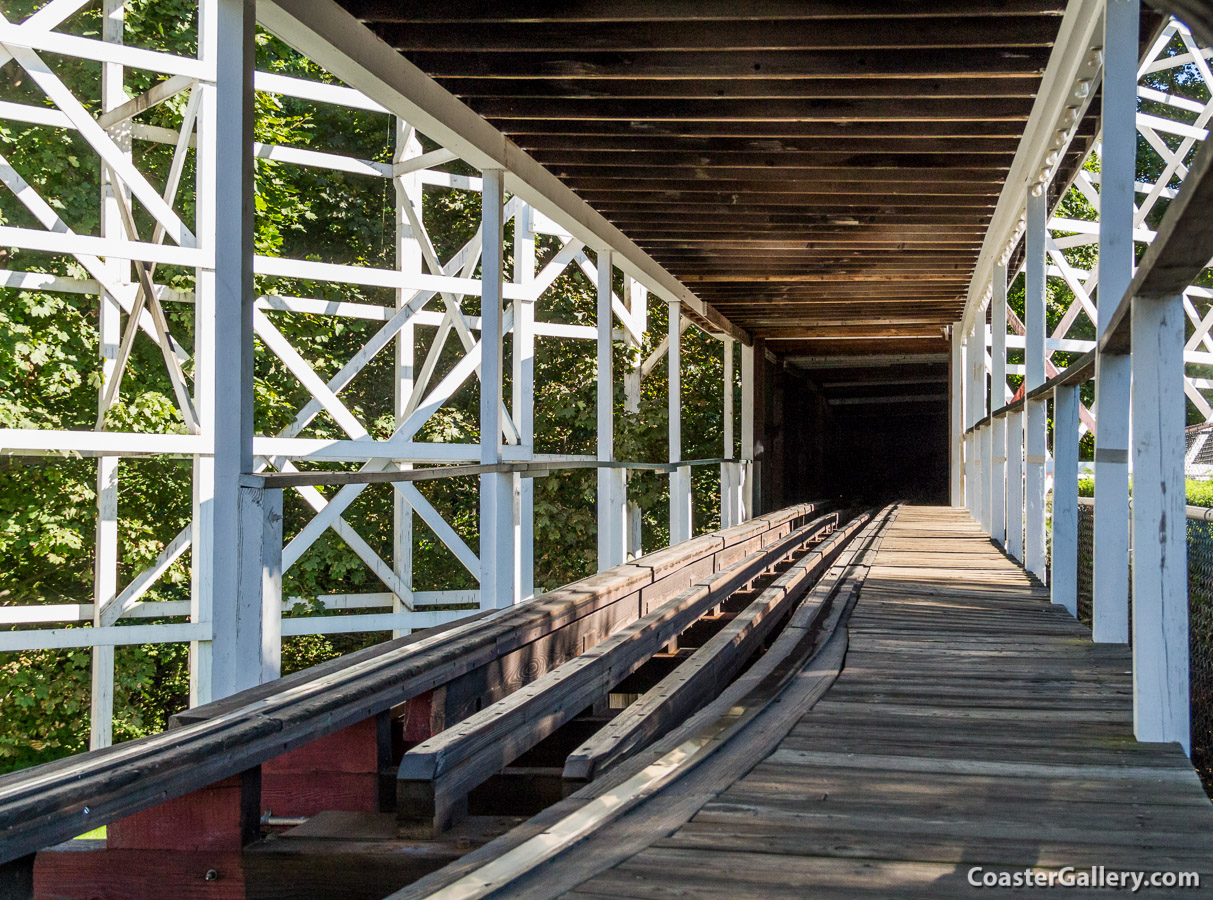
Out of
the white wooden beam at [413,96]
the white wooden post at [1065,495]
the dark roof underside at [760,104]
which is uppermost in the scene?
the dark roof underside at [760,104]

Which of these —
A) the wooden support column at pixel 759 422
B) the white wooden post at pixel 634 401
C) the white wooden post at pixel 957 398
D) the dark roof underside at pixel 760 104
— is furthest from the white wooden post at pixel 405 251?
the white wooden post at pixel 957 398

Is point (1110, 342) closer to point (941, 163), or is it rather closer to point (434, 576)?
point (941, 163)

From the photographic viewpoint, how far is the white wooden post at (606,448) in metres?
7.89

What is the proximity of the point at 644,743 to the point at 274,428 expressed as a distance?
13622 mm

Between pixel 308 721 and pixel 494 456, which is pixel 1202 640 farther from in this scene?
pixel 308 721

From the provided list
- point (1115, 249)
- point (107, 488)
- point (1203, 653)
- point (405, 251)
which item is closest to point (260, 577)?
point (1115, 249)

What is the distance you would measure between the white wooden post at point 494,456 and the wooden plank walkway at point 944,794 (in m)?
2.20

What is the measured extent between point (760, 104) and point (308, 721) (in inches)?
162

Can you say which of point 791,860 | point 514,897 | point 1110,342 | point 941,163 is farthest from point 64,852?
point 941,163

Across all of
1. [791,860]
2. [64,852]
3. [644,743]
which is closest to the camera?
[791,860]

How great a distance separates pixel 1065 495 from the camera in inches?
171

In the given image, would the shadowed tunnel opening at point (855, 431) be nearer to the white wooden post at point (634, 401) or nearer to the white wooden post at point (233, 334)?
the white wooden post at point (634, 401)

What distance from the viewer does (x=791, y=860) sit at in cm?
184

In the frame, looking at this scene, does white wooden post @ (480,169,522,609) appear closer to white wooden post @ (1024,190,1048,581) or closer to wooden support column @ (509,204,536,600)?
white wooden post @ (1024,190,1048,581)
